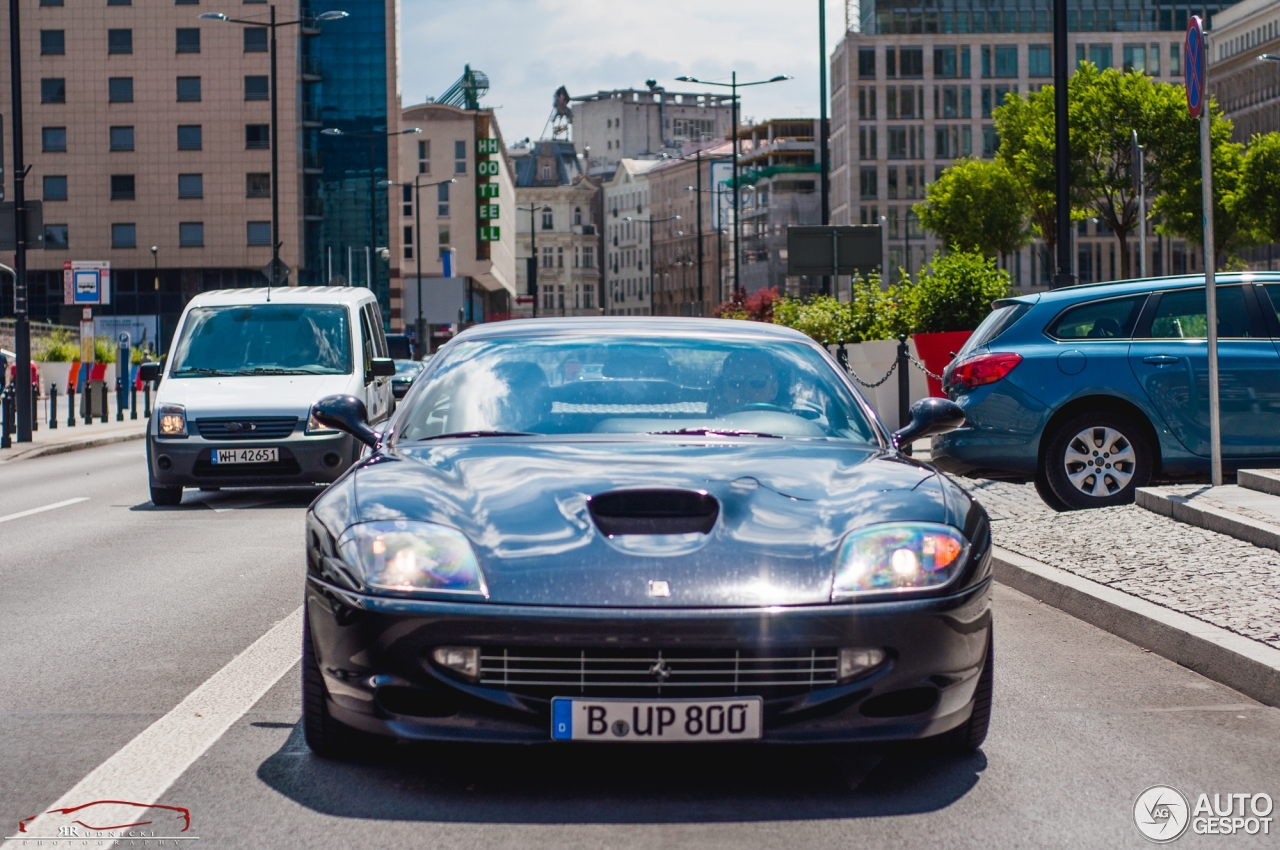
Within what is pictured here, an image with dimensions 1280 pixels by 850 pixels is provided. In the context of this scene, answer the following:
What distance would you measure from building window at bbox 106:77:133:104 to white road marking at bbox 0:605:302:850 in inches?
3659

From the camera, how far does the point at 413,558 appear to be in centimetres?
501

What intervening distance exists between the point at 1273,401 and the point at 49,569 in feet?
26.1

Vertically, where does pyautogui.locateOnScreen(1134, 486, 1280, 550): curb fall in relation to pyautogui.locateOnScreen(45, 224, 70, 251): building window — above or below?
below

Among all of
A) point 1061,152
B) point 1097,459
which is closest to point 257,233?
point 1061,152

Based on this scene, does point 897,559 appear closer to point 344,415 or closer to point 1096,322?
point 344,415

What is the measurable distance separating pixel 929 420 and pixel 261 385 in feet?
37.1

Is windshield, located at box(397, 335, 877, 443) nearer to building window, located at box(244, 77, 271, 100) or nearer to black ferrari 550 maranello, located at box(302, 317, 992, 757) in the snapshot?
black ferrari 550 maranello, located at box(302, 317, 992, 757)

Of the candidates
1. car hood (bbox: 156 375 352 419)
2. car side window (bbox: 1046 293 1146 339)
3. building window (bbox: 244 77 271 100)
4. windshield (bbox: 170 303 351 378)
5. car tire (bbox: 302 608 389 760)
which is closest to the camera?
car tire (bbox: 302 608 389 760)

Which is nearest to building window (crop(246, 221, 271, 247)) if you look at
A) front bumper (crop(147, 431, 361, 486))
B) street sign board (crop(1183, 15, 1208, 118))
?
front bumper (crop(147, 431, 361, 486))

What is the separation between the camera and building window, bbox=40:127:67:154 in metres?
96.2

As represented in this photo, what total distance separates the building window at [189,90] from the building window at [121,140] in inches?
125

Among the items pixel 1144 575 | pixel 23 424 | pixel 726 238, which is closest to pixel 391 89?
pixel 726 238

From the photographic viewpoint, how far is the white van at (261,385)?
640 inches

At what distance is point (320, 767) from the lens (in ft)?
17.7
